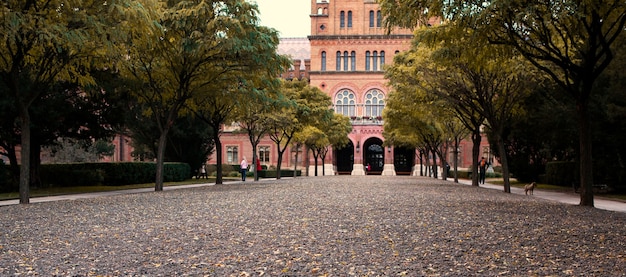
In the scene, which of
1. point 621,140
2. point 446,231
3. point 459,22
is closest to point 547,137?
point 621,140

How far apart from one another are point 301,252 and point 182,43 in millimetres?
15711

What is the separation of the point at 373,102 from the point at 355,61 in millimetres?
5628

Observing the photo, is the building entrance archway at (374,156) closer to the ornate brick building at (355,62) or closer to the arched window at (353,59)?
the ornate brick building at (355,62)

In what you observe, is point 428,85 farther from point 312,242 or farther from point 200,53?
point 312,242

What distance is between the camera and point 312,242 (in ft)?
28.7

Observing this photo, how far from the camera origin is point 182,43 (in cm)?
2202

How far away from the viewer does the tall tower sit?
7369cm

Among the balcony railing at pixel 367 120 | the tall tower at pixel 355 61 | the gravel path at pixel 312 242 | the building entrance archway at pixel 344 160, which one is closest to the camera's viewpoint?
the gravel path at pixel 312 242

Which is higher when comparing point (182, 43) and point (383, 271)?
point (182, 43)

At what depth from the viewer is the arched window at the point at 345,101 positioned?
75000 millimetres

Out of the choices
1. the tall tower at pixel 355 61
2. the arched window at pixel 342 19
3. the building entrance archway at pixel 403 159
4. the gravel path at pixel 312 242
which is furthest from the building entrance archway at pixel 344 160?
the gravel path at pixel 312 242

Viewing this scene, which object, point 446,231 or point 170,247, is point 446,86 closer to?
point 446,231

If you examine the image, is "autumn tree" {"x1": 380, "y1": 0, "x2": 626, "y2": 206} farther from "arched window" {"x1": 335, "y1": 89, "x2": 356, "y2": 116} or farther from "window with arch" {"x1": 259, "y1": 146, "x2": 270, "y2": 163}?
"window with arch" {"x1": 259, "y1": 146, "x2": 270, "y2": 163}

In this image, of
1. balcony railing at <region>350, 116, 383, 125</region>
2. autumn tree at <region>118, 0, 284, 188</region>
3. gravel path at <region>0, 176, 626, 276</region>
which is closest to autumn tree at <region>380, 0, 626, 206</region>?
gravel path at <region>0, 176, 626, 276</region>
